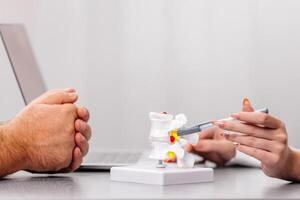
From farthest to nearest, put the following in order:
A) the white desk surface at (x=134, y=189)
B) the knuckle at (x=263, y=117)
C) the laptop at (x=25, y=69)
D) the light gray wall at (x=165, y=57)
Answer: the light gray wall at (x=165, y=57) < the laptop at (x=25, y=69) < the knuckle at (x=263, y=117) < the white desk surface at (x=134, y=189)

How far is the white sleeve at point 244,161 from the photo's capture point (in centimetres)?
162

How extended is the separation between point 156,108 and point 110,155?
2.40ft

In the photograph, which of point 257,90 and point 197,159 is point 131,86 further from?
point 197,159

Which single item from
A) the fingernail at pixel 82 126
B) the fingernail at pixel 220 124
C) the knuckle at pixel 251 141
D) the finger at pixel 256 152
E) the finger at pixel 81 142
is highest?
the fingernail at pixel 220 124

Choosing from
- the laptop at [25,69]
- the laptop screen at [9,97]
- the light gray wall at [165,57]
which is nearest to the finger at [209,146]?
the laptop at [25,69]

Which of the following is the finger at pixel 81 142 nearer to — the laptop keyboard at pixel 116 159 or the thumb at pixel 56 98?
the thumb at pixel 56 98

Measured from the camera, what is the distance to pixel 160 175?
3.56ft

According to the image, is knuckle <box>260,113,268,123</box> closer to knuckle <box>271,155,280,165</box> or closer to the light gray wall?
knuckle <box>271,155,280,165</box>

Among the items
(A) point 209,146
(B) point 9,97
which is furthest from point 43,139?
(B) point 9,97

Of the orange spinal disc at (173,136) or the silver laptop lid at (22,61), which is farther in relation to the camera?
the silver laptop lid at (22,61)

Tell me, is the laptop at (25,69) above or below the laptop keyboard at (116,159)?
above

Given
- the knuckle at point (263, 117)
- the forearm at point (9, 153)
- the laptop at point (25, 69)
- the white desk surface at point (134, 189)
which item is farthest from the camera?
the laptop at point (25, 69)

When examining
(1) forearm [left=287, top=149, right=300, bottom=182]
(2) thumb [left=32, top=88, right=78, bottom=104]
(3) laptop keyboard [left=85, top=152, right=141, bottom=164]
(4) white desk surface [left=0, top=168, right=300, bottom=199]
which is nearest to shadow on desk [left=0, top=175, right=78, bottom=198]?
(4) white desk surface [left=0, top=168, right=300, bottom=199]

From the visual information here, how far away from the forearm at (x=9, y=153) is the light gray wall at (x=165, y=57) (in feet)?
4.13
